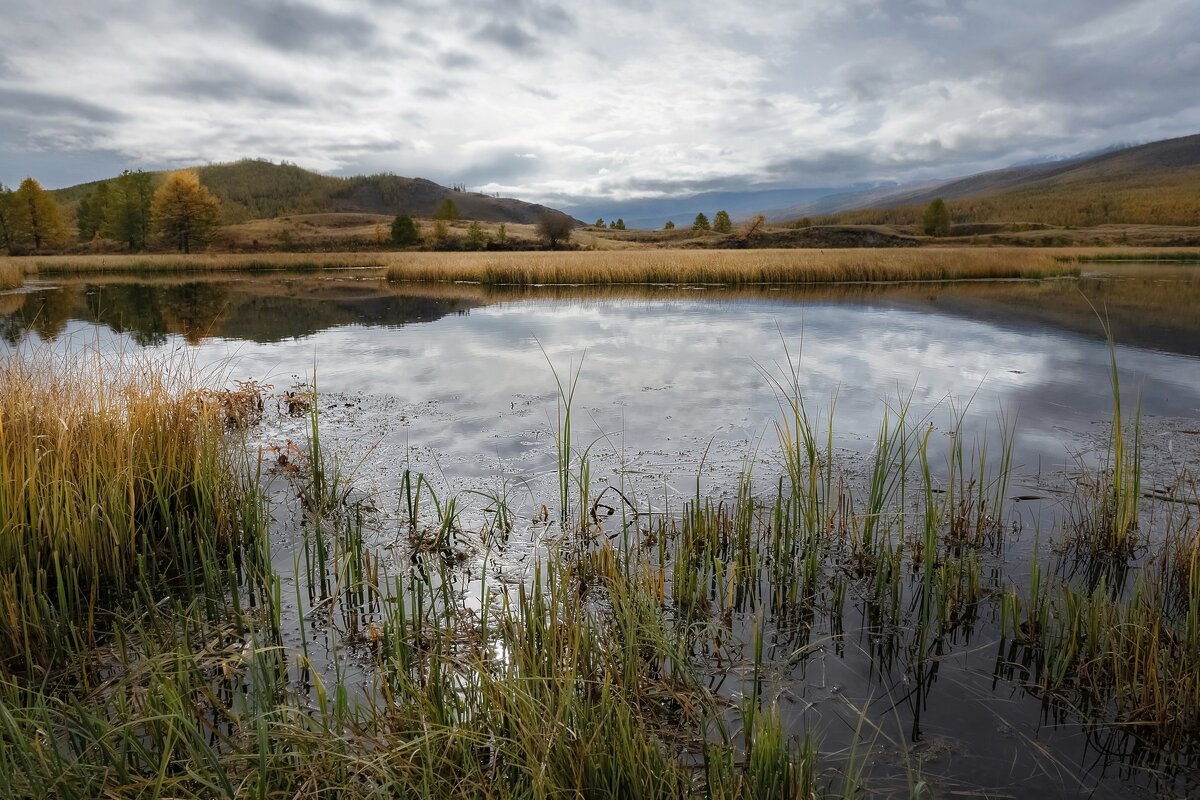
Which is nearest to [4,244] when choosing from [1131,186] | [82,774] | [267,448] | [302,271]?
[302,271]

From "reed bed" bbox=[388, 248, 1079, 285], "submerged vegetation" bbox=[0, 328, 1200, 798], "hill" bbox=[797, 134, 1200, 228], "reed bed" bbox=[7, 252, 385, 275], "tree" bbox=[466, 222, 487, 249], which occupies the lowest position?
"submerged vegetation" bbox=[0, 328, 1200, 798]

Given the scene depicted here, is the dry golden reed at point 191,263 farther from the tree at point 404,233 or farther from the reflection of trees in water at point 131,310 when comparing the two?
the tree at point 404,233

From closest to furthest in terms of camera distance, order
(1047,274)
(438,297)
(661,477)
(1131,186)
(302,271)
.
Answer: (661,477) < (438,297) < (1047,274) < (302,271) < (1131,186)

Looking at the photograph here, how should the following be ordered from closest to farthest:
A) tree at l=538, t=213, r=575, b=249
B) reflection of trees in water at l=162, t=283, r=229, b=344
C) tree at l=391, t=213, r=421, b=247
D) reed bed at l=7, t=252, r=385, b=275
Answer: reflection of trees in water at l=162, t=283, r=229, b=344
reed bed at l=7, t=252, r=385, b=275
tree at l=538, t=213, r=575, b=249
tree at l=391, t=213, r=421, b=247

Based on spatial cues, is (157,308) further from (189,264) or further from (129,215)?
(129,215)

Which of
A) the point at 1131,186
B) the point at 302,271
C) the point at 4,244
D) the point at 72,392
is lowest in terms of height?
the point at 72,392

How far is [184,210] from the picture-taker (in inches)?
2244

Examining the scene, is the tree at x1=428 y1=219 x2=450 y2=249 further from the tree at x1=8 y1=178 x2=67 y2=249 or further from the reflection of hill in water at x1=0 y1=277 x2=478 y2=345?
the reflection of hill in water at x1=0 y1=277 x2=478 y2=345

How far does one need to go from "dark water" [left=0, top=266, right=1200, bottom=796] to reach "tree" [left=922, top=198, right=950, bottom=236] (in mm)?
49625

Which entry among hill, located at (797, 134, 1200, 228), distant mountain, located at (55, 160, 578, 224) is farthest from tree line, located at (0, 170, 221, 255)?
hill, located at (797, 134, 1200, 228)

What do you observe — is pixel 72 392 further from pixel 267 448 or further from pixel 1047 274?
pixel 1047 274

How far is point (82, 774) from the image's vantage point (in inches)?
91.7

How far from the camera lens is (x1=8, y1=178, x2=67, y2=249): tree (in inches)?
2259

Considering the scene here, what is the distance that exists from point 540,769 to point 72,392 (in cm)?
500
